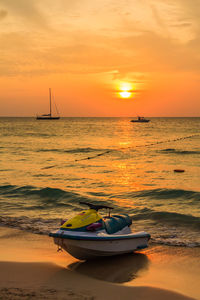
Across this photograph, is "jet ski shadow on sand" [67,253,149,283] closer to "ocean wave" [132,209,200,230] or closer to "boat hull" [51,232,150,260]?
"boat hull" [51,232,150,260]

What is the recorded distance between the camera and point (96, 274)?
24.3 ft

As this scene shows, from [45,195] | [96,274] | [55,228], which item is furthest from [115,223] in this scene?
Answer: [45,195]

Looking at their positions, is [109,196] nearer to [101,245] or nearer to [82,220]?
[101,245]

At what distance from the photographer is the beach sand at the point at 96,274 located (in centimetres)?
621

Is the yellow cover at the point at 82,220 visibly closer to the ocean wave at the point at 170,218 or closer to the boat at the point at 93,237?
the boat at the point at 93,237

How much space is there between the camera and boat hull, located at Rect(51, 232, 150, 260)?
23.9 feet

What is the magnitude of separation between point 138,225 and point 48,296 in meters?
6.72

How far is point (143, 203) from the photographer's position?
1605 centimetres

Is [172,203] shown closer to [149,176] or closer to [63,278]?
[149,176]

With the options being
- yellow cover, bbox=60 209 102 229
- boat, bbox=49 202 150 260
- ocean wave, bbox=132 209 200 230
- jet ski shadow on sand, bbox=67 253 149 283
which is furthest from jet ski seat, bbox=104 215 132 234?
ocean wave, bbox=132 209 200 230

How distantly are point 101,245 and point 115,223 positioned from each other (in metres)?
0.91

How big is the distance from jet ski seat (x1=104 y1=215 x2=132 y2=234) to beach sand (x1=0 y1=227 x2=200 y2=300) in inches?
29.3

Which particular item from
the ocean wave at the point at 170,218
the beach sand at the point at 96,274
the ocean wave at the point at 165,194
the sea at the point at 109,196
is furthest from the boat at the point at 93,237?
the ocean wave at the point at 165,194

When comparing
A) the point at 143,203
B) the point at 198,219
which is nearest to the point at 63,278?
the point at 198,219
